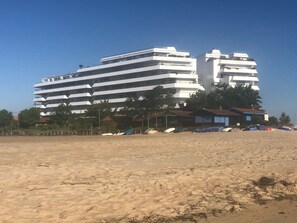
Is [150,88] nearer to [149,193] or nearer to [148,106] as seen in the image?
[148,106]

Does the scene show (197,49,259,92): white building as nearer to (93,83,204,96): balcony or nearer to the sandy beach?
(93,83,204,96): balcony

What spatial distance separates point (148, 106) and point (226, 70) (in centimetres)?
4505

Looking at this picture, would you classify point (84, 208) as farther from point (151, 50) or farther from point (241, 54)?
point (241, 54)

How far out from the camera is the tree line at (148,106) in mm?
66125

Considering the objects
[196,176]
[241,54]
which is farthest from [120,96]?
[196,176]

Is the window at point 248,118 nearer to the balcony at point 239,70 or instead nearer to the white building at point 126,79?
the white building at point 126,79

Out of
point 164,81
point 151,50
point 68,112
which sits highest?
point 151,50

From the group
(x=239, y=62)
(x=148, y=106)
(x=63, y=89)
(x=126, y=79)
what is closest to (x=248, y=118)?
(x=148, y=106)

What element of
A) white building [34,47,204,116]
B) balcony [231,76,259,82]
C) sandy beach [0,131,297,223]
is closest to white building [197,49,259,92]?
balcony [231,76,259,82]

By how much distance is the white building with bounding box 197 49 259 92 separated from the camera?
103438mm

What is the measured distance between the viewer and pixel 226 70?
103500mm

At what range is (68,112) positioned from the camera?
3027 inches

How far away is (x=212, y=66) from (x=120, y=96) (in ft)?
87.2

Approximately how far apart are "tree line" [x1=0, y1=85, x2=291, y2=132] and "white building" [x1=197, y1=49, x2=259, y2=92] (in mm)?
15594
